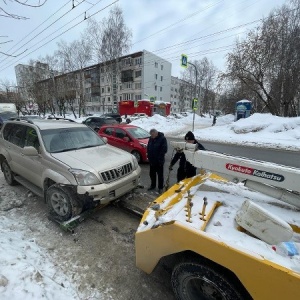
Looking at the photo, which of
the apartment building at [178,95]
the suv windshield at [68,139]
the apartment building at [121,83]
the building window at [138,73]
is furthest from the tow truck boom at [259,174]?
the apartment building at [178,95]

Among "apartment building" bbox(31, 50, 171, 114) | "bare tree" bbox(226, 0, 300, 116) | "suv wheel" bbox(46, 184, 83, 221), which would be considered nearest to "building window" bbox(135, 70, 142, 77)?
"apartment building" bbox(31, 50, 171, 114)

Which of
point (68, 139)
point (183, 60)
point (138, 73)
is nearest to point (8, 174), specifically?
Answer: point (68, 139)

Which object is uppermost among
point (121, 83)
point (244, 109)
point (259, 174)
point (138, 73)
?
point (138, 73)

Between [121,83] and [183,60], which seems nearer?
[183,60]

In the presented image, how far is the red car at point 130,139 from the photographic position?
828cm

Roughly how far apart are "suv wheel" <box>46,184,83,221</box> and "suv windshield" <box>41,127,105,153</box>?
2.83 feet

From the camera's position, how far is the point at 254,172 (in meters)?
2.36

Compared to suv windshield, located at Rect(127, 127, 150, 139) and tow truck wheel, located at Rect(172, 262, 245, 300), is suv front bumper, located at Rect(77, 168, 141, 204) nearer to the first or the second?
tow truck wheel, located at Rect(172, 262, 245, 300)

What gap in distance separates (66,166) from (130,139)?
494 cm

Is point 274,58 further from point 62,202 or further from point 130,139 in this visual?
point 62,202

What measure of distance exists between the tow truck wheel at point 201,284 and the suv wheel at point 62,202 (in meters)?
2.11

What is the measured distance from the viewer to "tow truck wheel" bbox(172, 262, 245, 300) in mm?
1888

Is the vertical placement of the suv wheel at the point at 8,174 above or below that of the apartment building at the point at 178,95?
below

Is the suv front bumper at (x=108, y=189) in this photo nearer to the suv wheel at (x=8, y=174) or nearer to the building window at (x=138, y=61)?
the suv wheel at (x=8, y=174)
